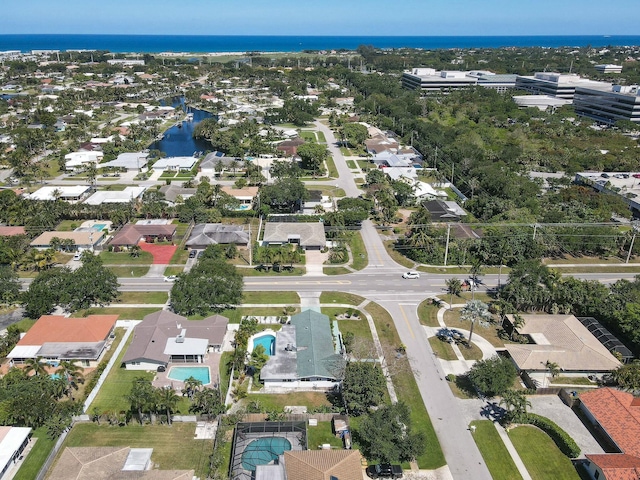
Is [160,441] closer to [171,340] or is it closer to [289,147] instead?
[171,340]

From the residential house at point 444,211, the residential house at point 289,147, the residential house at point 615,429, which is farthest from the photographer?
the residential house at point 289,147

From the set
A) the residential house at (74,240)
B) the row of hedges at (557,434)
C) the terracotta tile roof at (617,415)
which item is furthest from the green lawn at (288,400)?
the residential house at (74,240)

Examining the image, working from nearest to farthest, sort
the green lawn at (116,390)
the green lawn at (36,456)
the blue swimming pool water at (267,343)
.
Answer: the green lawn at (36,456) < the green lawn at (116,390) < the blue swimming pool water at (267,343)

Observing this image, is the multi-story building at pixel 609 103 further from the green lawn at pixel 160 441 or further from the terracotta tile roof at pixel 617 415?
the green lawn at pixel 160 441

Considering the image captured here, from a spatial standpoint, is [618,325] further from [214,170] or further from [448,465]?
[214,170]

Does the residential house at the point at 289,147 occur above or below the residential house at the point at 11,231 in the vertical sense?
above

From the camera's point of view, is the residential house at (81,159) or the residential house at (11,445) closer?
the residential house at (11,445)

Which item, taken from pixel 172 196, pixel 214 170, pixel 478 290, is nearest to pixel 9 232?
pixel 172 196
